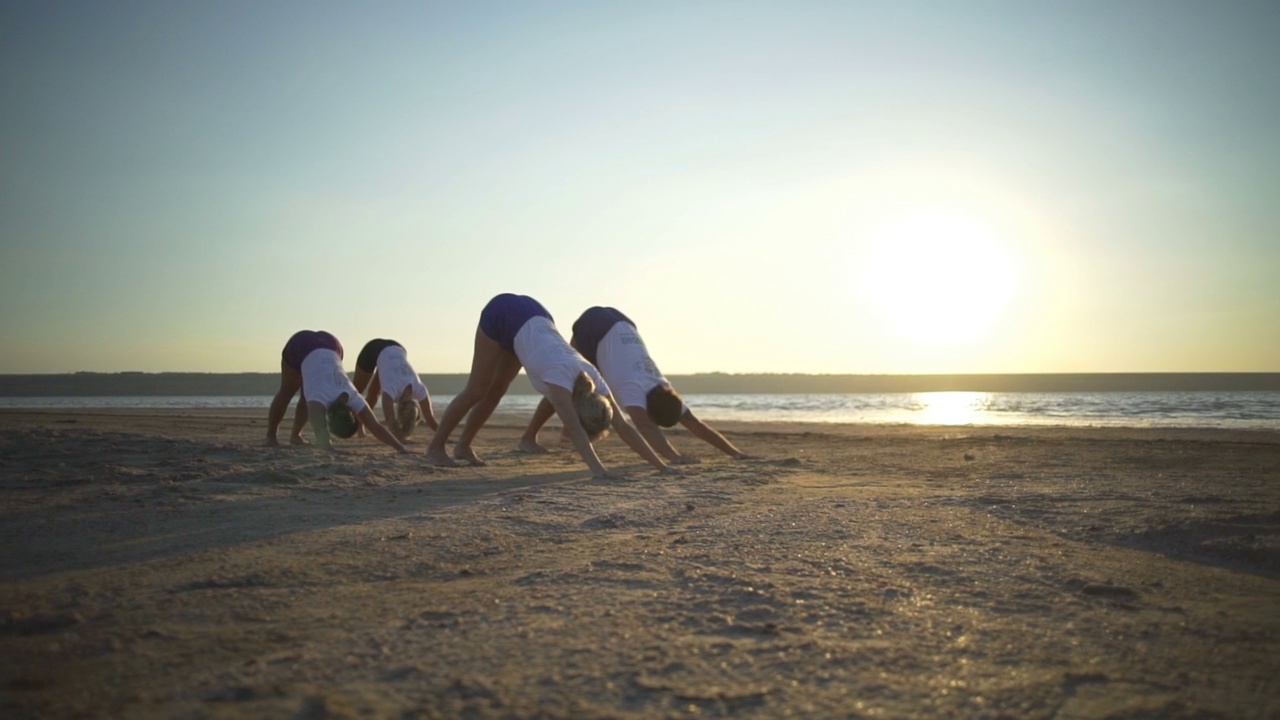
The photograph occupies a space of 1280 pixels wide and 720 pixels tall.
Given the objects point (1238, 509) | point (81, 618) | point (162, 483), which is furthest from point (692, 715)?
point (162, 483)

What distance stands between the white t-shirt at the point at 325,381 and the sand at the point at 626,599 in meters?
3.59

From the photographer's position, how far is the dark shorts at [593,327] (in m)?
8.80

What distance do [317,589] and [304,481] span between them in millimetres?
3043

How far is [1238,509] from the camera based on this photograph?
4.49 m

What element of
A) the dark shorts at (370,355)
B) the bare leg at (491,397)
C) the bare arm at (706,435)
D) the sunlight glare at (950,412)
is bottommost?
the sunlight glare at (950,412)

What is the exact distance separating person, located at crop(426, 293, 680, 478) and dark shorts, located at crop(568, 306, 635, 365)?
1.28 m

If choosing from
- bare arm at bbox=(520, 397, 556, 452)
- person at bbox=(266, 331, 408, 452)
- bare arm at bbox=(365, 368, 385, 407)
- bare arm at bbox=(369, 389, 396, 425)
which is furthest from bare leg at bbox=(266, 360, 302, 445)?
bare arm at bbox=(520, 397, 556, 452)

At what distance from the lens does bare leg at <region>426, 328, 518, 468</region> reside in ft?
24.1

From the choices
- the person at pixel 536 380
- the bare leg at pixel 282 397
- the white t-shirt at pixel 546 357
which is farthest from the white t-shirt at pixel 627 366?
the bare leg at pixel 282 397

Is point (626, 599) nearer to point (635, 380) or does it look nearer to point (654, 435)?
point (654, 435)

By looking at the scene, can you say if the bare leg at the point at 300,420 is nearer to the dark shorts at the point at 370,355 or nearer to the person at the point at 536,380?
the dark shorts at the point at 370,355

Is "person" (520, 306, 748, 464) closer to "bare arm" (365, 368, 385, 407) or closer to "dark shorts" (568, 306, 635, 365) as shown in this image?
"dark shorts" (568, 306, 635, 365)

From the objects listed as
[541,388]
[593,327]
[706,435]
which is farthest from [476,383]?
[706,435]

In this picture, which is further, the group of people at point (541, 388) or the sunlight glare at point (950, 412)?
the sunlight glare at point (950, 412)
